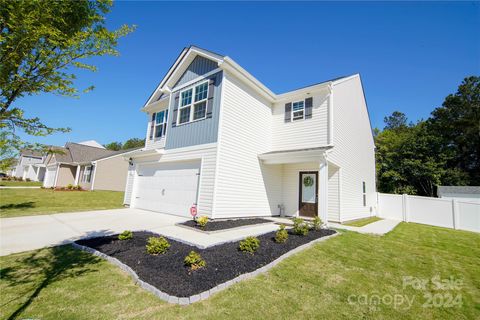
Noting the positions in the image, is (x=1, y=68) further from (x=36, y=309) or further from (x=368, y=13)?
(x=368, y=13)

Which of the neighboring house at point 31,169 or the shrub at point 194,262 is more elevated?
the neighboring house at point 31,169

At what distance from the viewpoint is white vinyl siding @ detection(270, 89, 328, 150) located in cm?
1041

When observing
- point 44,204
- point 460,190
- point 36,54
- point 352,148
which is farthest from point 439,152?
point 44,204

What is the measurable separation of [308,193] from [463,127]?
1140 inches

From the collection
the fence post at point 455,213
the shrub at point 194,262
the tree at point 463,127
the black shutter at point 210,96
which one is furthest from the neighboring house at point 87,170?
the tree at point 463,127

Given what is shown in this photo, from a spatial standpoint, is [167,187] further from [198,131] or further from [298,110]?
[298,110]

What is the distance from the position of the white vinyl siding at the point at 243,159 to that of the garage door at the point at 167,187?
55.7 inches

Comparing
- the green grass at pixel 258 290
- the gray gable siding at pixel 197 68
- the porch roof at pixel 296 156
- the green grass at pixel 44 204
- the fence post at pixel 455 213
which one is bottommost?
the green grass at pixel 258 290

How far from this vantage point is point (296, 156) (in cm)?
957

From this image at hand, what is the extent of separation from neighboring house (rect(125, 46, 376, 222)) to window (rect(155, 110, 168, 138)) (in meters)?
0.08

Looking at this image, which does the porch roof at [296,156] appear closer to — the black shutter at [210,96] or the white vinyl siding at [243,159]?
the white vinyl siding at [243,159]

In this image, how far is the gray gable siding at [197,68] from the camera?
9.96 metres

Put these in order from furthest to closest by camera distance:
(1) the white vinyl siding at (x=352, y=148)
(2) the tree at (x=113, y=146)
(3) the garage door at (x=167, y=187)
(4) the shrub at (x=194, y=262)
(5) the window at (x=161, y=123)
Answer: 1. (2) the tree at (x=113, y=146)
2. (5) the window at (x=161, y=123)
3. (1) the white vinyl siding at (x=352, y=148)
4. (3) the garage door at (x=167, y=187)
5. (4) the shrub at (x=194, y=262)

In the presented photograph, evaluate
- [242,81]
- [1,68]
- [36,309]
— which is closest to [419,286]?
[36,309]
